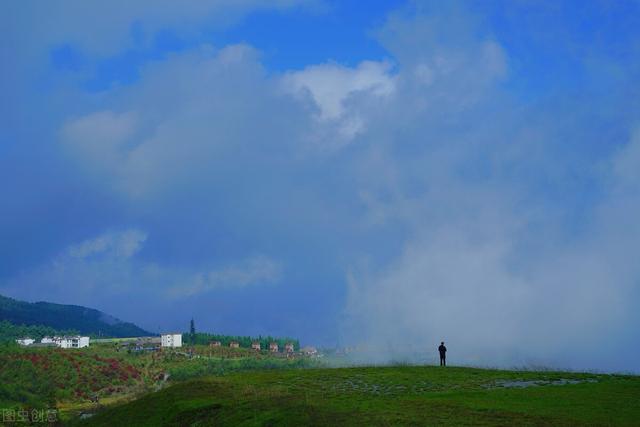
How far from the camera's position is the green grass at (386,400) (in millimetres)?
29781

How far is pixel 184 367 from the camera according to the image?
13412 cm

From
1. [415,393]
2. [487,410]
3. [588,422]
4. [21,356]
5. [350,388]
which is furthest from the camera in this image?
[21,356]

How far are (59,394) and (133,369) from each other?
33.4 m

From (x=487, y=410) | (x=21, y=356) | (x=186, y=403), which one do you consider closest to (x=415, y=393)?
(x=487, y=410)

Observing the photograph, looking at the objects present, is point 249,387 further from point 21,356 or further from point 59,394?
point 21,356

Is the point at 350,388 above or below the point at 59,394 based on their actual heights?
above

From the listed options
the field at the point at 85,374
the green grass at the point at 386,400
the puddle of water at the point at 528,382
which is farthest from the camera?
the field at the point at 85,374

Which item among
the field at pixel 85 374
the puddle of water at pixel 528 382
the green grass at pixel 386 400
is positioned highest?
the puddle of water at pixel 528 382

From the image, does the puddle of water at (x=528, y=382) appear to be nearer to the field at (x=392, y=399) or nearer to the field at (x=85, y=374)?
the field at (x=392, y=399)

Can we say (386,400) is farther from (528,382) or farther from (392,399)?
(528,382)

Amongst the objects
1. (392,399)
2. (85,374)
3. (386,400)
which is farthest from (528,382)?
(85,374)

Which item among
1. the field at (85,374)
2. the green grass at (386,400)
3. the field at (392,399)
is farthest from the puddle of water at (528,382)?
the field at (85,374)

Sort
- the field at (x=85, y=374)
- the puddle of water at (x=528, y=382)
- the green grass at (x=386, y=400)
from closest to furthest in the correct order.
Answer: the green grass at (x=386, y=400), the puddle of water at (x=528, y=382), the field at (x=85, y=374)

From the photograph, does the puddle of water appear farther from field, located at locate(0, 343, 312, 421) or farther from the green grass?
field, located at locate(0, 343, 312, 421)
